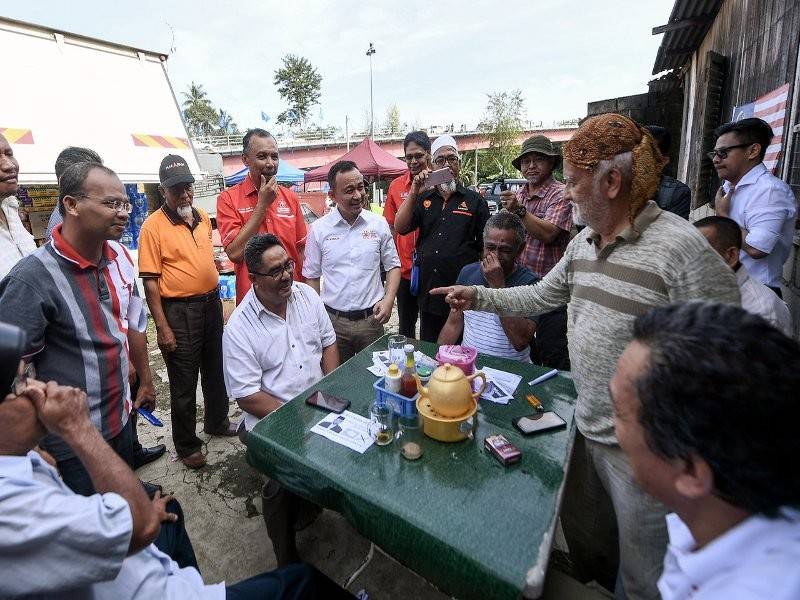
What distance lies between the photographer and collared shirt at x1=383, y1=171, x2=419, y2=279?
161 inches

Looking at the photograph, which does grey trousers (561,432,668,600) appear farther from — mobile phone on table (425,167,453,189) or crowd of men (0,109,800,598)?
mobile phone on table (425,167,453,189)

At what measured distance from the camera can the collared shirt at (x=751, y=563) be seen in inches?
25.6

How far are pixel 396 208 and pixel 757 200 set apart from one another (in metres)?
2.90

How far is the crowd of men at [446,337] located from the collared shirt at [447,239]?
0.06ft

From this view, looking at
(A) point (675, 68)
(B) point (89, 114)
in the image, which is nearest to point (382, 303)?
(B) point (89, 114)

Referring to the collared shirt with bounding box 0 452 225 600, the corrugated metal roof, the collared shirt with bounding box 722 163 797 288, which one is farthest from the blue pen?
the corrugated metal roof

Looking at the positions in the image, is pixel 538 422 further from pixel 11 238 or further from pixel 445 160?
pixel 11 238

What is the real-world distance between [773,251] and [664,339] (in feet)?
9.51

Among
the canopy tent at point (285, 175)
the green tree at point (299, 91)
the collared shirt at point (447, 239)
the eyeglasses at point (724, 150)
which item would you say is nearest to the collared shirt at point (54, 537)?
the collared shirt at point (447, 239)

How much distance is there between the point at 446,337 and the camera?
9.12ft

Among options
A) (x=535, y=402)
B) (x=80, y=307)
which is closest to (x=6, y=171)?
(x=80, y=307)

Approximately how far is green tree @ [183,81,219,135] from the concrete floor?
195ft

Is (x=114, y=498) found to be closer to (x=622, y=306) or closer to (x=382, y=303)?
(x=622, y=306)

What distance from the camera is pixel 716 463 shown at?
705mm
